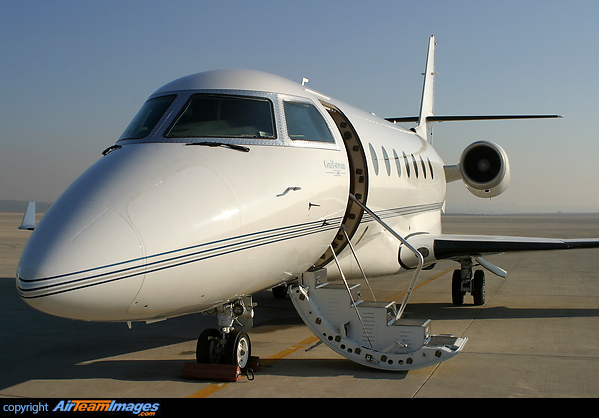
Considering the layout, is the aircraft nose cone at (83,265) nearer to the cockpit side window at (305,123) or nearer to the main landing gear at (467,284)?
the cockpit side window at (305,123)

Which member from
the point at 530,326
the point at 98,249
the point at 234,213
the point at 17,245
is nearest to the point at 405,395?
the point at 234,213

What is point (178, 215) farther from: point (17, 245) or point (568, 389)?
point (17, 245)

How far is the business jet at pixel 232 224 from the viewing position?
477 cm

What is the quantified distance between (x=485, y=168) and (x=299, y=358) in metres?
8.34

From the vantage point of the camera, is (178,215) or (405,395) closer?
(178,215)

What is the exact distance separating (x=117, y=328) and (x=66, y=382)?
3401 mm

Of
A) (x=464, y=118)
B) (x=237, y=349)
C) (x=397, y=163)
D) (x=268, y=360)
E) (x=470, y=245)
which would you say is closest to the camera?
(x=237, y=349)

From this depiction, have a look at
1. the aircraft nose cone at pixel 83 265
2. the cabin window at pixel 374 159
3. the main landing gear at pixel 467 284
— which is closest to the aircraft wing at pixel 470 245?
the main landing gear at pixel 467 284

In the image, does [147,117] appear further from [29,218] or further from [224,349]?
[29,218]

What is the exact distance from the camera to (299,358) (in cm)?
776

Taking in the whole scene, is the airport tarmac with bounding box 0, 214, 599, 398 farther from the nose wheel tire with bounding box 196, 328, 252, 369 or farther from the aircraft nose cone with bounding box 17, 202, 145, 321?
the aircraft nose cone with bounding box 17, 202, 145, 321

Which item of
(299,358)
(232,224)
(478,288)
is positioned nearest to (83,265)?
(232,224)

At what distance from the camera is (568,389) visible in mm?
6344
